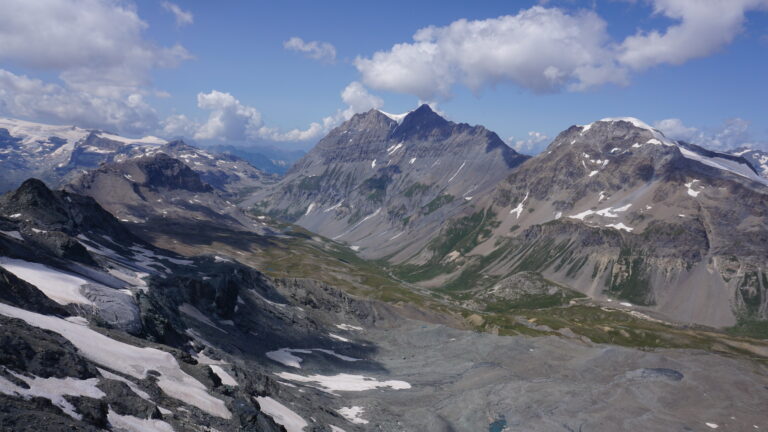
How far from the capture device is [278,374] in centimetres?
8494

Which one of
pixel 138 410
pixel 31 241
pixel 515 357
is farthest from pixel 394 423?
pixel 31 241

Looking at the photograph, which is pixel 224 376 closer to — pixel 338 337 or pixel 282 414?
pixel 282 414

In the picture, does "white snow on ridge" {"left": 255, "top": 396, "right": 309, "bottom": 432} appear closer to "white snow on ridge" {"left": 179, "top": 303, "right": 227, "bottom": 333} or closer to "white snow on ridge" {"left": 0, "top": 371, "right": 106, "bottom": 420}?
"white snow on ridge" {"left": 0, "top": 371, "right": 106, "bottom": 420}

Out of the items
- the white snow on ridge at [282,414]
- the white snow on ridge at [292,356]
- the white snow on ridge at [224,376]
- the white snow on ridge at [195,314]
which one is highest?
the white snow on ridge at [224,376]

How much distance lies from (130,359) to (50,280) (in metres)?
25.3

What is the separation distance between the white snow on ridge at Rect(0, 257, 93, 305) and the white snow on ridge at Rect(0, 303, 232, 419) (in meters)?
10.7

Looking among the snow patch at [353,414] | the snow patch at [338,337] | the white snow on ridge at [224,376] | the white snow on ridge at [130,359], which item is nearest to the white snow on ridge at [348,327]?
the snow patch at [338,337]

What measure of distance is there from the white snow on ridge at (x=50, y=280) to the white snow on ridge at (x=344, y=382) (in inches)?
1436

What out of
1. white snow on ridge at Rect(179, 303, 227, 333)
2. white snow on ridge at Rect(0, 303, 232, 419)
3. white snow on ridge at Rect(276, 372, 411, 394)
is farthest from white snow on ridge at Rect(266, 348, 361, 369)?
white snow on ridge at Rect(0, 303, 232, 419)

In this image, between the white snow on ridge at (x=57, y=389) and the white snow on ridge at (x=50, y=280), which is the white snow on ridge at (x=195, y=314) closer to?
the white snow on ridge at (x=50, y=280)

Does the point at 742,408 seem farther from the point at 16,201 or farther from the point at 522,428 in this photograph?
the point at 16,201

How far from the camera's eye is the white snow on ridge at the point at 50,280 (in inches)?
2136

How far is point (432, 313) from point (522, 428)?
365ft

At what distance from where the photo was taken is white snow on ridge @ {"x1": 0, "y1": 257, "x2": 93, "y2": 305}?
2136 inches
